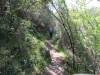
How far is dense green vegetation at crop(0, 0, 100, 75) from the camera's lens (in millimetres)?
7799

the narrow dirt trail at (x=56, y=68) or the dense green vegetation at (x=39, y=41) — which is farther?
the narrow dirt trail at (x=56, y=68)

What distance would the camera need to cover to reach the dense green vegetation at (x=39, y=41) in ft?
25.6

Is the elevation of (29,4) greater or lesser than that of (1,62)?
greater

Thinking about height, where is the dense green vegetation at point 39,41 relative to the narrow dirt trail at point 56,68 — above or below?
above

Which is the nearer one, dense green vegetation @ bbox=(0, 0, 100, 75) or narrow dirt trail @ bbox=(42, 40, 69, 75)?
dense green vegetation @ bbox=(0, 0, 100, 75)

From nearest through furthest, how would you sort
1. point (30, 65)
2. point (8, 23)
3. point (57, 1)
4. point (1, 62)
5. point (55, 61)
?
point (1, 62) < point (30, 65) < point (8, 23) < point (57, 1) < point (55, 61)

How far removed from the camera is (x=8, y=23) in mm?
8578

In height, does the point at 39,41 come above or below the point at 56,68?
above

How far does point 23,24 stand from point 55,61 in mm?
4955

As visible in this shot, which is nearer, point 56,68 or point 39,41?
point 56,68

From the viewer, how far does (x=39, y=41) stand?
1298 cm

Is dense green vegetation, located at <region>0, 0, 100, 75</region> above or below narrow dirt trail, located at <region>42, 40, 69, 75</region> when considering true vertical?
above

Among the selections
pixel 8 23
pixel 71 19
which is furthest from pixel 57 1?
pixel 8 23

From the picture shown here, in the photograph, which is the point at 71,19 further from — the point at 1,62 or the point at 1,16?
the point at 1,62
